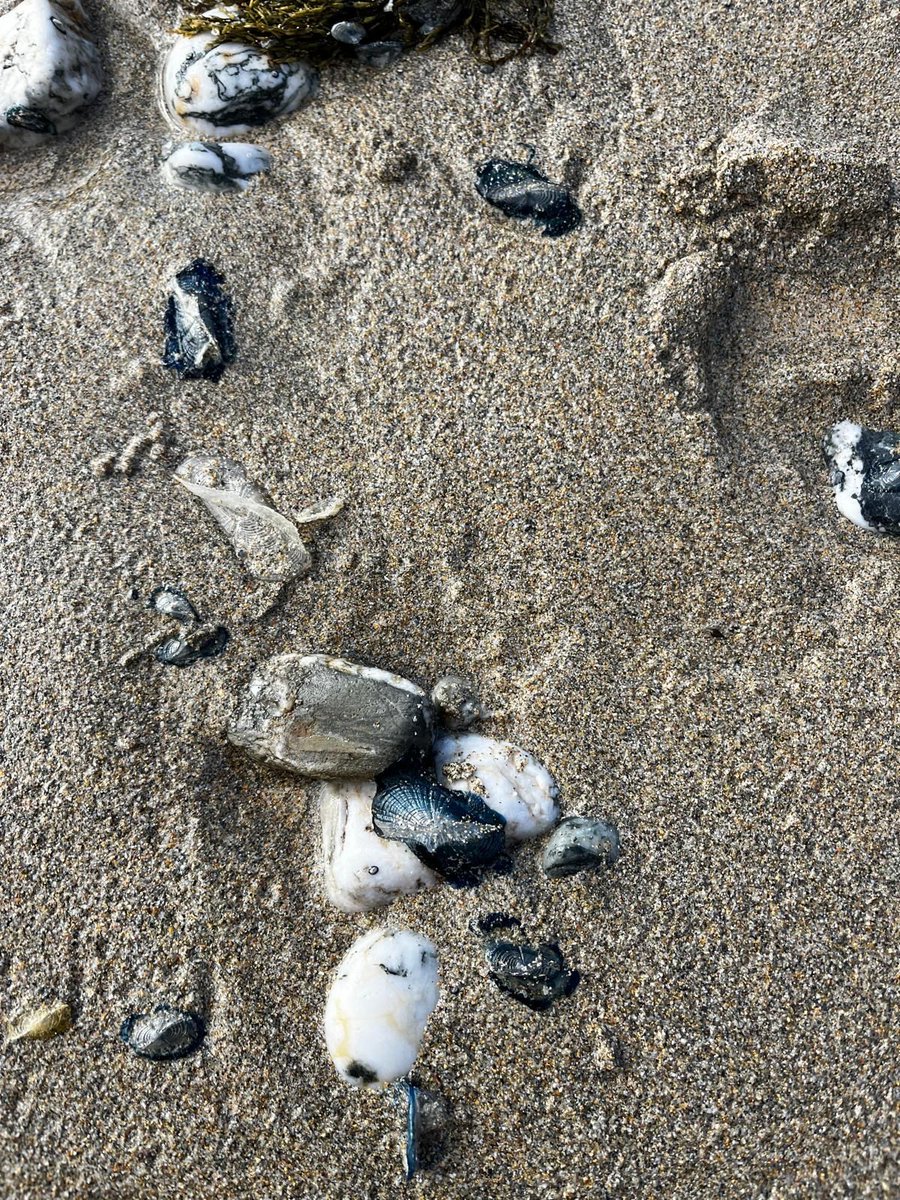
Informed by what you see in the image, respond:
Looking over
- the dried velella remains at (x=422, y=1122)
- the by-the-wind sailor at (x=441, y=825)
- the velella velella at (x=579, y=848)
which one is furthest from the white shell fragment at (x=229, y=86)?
the dried velella remains at (x=422, y=1122)

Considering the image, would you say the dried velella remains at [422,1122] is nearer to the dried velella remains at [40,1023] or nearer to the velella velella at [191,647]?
the dried velella remains at [40,1023]

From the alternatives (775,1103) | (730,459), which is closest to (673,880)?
(775,1103)

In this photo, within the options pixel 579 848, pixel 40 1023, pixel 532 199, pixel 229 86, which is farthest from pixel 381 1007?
pixel 229 86

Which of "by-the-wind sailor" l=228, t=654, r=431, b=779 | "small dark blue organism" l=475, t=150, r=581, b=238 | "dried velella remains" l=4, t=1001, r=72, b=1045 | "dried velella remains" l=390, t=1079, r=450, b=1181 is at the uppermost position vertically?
"small dark blue organism" l=475, t=150, r=581, b=238

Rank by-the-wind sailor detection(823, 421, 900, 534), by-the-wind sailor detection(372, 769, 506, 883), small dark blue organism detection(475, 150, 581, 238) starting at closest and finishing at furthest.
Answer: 1. by-the-wind sailor detection(372, 769, 506, 883)
2. by-the-wind sailor detection(823, 421, 900, 534)
3. small dark blue organism detection(475, 150, 581, 238)

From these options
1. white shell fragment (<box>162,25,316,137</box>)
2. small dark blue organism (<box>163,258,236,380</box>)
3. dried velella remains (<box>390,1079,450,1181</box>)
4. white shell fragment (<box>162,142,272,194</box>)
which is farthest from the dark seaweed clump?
dried velella remains (<box>390,1079,450,1181</box>)

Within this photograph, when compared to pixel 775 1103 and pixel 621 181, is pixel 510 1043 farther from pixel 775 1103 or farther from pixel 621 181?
pixel 621 181

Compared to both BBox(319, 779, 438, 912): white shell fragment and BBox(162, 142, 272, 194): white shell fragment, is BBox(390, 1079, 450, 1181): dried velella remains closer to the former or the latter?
BBox(319, 779, 438, 912): white shell fragment
